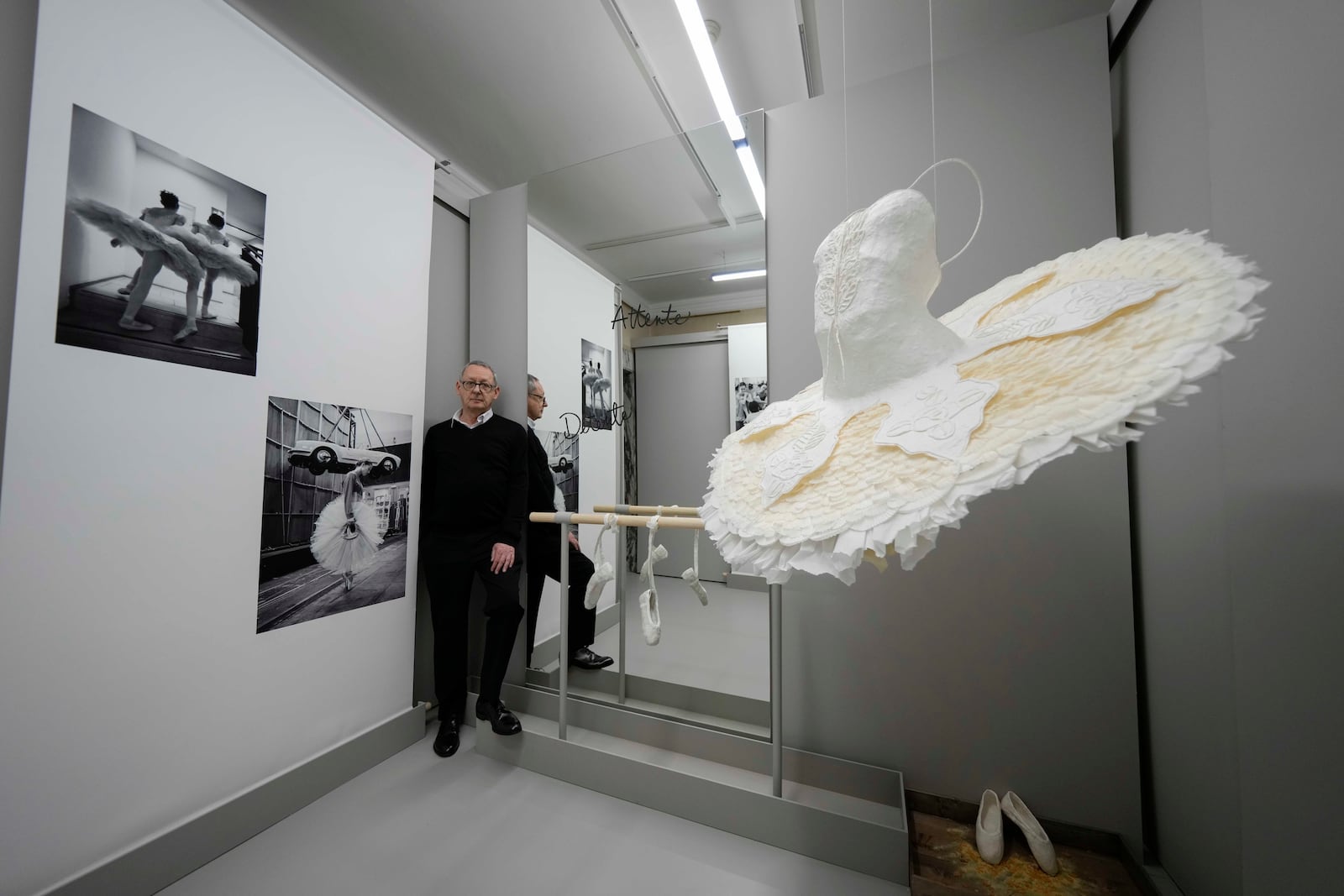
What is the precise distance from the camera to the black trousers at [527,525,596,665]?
2.16m

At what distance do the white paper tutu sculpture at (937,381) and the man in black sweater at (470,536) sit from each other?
1.39m

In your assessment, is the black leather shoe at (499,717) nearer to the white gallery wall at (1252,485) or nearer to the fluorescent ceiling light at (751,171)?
the white gallery wall at (1252,485)

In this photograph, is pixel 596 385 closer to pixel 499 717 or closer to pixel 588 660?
pixel 588 660

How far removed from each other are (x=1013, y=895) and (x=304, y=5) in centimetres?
367

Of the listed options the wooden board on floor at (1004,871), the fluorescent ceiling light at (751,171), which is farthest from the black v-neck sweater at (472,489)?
the wooden board on floor at (1004,871)

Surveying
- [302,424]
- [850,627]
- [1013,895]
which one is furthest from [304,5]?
[1013,895]

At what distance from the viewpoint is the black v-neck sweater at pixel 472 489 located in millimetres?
2041

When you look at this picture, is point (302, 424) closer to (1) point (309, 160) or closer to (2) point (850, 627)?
(1) point (309, 160)

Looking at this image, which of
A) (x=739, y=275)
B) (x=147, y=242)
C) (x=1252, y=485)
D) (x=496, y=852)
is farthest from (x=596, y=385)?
(x=1252, y=485)

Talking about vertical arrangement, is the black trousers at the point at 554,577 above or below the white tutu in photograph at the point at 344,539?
below

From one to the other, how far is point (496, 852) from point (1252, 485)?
6.95 ft

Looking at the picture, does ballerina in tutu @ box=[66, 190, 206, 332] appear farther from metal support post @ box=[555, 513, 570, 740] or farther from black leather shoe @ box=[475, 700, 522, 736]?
black leather shoe @ box=[475, 700, 522, 736]

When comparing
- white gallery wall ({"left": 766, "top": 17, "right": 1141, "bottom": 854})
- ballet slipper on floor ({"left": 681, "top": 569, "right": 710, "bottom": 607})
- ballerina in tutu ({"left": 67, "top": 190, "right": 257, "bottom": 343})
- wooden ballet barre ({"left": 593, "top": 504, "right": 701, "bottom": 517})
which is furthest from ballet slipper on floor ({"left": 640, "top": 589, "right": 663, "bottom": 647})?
ballerina in tutu ({"left": 67, "top": 190, "right": 257, "bottom": 343})

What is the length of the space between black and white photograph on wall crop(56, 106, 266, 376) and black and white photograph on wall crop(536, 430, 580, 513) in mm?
1110
